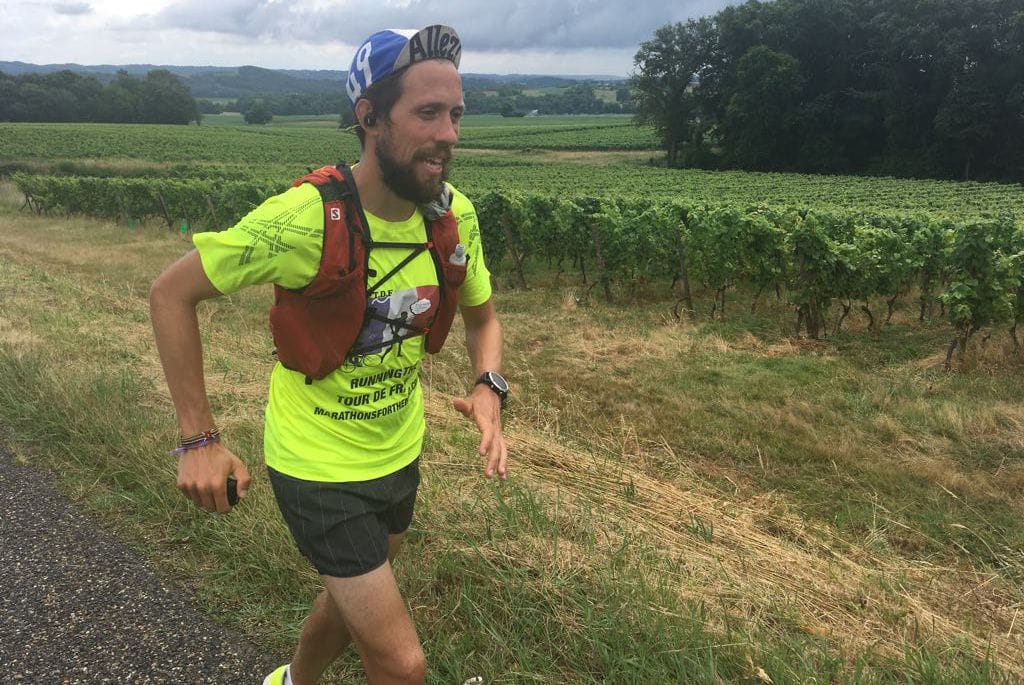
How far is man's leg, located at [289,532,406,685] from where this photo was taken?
7.19 feet

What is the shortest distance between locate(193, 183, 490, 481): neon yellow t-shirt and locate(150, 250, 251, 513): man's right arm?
0.21 feet

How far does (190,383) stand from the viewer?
183 cm

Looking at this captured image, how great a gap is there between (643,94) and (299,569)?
69.9 meters

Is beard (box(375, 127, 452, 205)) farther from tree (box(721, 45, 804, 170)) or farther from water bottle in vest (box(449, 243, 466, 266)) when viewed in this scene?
tree (box(721, 45, 804, 170))

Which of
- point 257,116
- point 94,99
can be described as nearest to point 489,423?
point 94,99

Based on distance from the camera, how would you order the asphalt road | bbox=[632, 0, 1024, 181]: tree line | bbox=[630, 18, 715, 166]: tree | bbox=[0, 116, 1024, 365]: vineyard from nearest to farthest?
the asphalt road < bbox=[0, 116, 1024, 365]: vineyard < bbox=[632, 0, 1024, 181]: tree line < bbox=[630, 18, 715, 166]: tree

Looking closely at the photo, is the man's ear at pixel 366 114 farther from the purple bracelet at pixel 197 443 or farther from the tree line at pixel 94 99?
the tree line at pixel 94 99

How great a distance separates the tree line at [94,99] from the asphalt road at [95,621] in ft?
339

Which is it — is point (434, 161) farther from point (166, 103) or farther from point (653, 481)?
point (166, 103)

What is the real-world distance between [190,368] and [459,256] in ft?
2.55

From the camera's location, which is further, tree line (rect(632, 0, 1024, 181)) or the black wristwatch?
tree line (rect(632, 0, 1024, 181))

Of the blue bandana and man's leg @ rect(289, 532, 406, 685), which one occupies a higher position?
the blue bandana

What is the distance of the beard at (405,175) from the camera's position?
6.28ft

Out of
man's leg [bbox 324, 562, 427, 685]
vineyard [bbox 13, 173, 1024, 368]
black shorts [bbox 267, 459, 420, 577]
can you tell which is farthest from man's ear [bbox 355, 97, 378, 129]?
vineyard [bbox 13, 173, 1024, 368]
